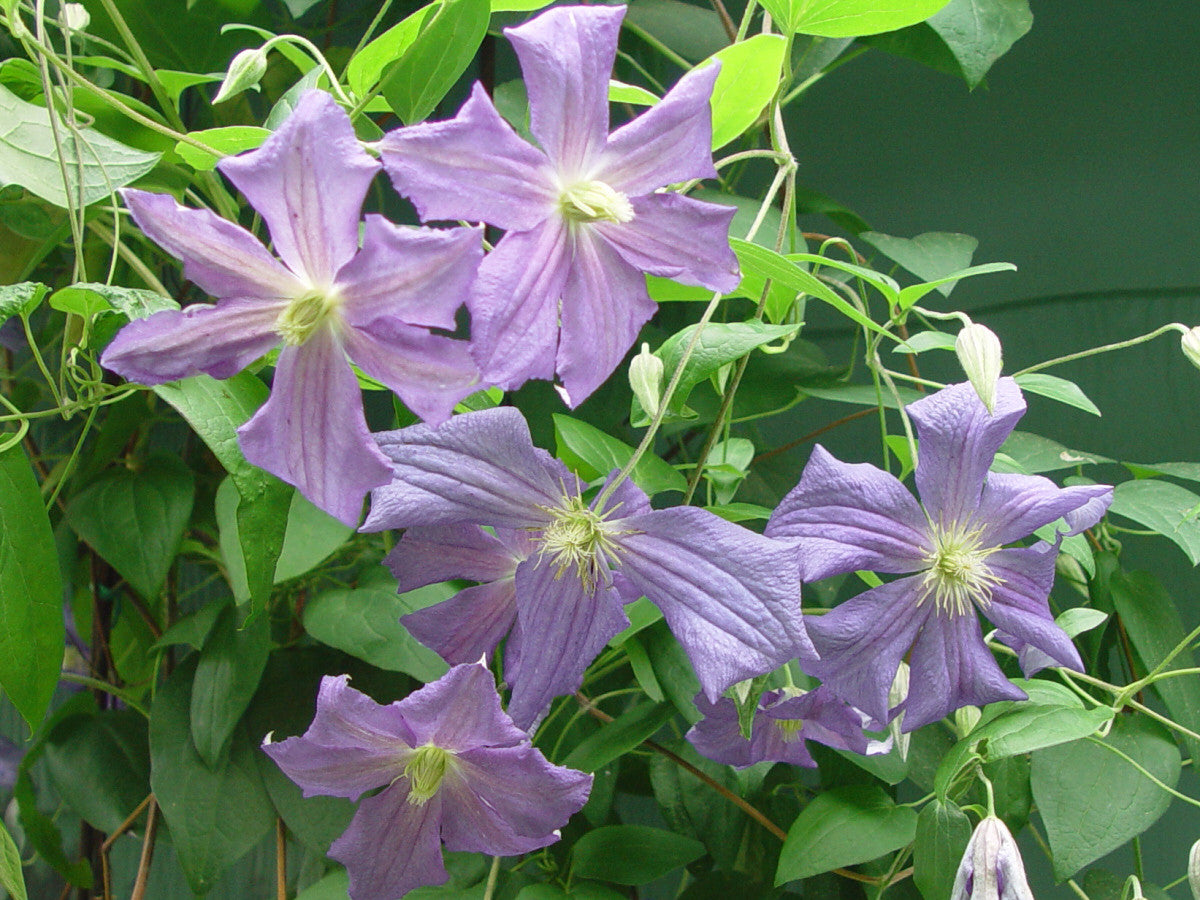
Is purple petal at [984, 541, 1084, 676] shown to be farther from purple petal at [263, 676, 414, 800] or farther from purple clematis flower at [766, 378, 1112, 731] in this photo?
purple petal at [263, 676, 414, 800]

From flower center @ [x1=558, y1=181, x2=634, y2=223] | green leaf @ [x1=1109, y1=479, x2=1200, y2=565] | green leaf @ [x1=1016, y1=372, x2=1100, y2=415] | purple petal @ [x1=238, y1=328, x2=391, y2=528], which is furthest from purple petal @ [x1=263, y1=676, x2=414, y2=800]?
green leaf @ [x1=1109, y1=479, x2=1200, y2=565]

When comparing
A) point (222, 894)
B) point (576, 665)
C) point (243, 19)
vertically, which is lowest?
point (222, 894)

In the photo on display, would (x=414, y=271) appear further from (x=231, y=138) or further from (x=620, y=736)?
(x=620, y=736)

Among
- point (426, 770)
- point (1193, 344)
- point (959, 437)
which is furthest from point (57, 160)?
point (1193, 344)

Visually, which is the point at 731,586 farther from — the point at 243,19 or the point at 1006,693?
the point at 243,19

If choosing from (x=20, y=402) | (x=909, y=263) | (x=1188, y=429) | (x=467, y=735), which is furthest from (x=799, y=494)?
(x=20, y=402)
